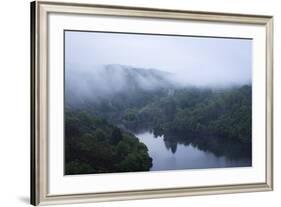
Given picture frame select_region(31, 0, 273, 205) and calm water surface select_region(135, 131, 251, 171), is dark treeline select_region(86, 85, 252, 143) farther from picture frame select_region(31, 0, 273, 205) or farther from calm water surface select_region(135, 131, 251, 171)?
picture frame select_region(31, 0, 273, 205)

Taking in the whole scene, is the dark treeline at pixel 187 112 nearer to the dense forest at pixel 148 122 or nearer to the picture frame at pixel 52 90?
the dense forest at pixel 148 122

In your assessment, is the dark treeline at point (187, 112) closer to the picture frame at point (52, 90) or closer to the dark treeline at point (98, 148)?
the dark treeline at point (98, 148)

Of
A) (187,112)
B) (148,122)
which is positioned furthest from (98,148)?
(187,112)

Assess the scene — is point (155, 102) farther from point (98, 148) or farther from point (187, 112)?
point (98, 148)

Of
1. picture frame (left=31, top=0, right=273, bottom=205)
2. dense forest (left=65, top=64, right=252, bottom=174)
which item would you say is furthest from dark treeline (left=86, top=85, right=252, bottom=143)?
picture frame (left=31, top=0, right=273, bottom=205)

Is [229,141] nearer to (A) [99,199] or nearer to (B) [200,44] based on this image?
(B) [200,44]

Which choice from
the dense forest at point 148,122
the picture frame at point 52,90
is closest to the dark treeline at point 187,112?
the dense forest at point 148,122

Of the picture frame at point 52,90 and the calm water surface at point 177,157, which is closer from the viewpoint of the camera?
the picture frame at point 52,90

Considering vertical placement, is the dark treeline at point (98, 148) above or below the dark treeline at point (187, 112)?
below
